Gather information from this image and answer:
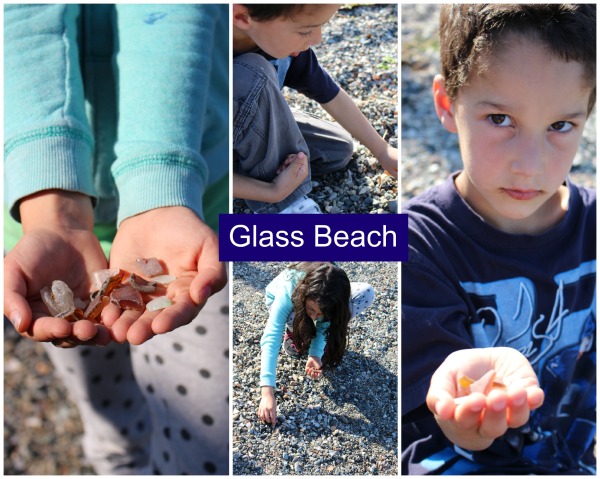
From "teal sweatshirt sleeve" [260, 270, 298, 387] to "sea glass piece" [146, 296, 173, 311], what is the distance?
0.56 ft

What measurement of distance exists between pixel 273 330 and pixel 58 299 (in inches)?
14.1

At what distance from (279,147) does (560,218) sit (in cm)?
57

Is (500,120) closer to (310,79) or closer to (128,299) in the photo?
(310,79)

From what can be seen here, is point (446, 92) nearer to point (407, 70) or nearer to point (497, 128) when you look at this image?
point (497, 128)

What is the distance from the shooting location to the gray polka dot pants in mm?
1369

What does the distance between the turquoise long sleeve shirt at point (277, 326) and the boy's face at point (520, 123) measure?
39 cm

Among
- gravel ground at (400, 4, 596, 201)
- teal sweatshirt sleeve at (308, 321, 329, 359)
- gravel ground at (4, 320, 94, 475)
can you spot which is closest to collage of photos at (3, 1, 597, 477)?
teal sweatshirt sleeve at (308, 321, 329, 359)

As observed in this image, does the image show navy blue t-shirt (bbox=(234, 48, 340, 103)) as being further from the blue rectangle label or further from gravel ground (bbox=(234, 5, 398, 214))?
the blue rectangle label

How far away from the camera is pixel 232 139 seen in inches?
46.6

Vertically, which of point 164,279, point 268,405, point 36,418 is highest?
point 164,279

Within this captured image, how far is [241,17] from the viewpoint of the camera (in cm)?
120

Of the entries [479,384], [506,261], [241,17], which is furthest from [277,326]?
[241,17]

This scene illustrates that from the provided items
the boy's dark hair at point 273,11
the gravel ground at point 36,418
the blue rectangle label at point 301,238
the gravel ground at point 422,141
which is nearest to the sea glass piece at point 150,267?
the blue rectangle label at point 301,238

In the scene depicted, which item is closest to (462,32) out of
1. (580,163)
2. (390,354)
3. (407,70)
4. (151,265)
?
(390,354)
